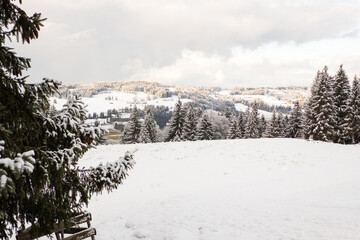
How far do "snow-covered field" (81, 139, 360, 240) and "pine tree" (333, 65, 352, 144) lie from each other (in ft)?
63.4

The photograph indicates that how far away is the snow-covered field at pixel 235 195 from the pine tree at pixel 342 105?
19.3 meters

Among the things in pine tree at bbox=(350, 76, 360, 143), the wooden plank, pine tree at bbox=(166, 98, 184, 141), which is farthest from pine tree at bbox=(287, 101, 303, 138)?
the wooden plank

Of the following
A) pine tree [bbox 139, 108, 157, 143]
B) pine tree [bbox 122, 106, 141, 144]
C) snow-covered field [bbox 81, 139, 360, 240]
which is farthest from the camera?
pine tree [bbox 122, 106, 141, 144]

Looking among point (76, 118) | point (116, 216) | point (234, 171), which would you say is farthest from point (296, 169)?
point (76, 118)

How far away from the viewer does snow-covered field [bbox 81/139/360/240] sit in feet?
27.1

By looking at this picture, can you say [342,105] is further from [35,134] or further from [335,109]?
[35,134]

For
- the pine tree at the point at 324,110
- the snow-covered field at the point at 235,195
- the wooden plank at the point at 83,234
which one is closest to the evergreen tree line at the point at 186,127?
the pine tree at the point at 324,110

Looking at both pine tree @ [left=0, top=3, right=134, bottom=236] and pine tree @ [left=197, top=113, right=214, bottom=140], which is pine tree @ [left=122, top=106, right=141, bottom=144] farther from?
pine tree @ [left=0, top=3, right=134, bottom=236]

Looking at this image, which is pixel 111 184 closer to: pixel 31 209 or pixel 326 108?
pixel 31 209

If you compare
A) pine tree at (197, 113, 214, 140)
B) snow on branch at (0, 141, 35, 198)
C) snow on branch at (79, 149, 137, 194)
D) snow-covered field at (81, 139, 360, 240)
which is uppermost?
snow on branch at (0, 141, 35, 198)

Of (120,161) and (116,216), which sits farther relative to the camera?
(116,216)

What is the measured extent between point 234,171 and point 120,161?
42.6ft

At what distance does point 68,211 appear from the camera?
4.63 meters

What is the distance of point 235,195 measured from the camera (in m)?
12.3
